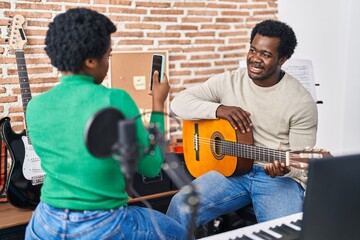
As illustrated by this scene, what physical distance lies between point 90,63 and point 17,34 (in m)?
1.35

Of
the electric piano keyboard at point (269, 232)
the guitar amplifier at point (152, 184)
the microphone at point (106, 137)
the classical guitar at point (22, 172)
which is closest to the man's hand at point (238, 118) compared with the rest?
the guitar amplifier at point (152, 184)

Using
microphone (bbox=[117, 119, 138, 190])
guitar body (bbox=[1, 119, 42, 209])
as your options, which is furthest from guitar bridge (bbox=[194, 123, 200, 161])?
microphone (bbox=[117, 119, 138, 190])

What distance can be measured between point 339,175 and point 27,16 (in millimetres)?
2227

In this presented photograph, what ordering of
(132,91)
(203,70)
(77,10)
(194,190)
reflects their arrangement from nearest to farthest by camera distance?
(194,190), (77,10), (132,91), (203,70)

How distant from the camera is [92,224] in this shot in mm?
1399

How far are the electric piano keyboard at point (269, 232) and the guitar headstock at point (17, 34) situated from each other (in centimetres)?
170

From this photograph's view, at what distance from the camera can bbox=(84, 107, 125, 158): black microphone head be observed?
0.92m

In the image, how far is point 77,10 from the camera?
140 cm

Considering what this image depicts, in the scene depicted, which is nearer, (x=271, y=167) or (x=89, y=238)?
(x=89, y=238)

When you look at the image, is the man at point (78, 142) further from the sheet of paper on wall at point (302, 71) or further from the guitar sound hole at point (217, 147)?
the sheet of paper on wall at point (302, 71)

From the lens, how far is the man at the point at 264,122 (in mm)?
2201

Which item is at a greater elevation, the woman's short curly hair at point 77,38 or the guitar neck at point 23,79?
the woman's short curly hair at point 77,38

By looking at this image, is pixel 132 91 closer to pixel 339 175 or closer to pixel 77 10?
pixel 77 10

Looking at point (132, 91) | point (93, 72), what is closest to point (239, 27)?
point (132, 91)
